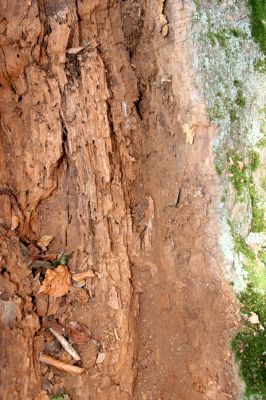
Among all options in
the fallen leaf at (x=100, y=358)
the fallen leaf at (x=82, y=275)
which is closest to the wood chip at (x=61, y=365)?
the fallen leaf at (x=100, y=358)

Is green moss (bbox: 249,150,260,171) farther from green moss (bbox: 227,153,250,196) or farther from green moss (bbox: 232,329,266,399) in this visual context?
green moss (bbox: 232,329,266,399)

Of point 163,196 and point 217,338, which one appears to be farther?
point 163,196

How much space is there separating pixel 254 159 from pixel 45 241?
332cm

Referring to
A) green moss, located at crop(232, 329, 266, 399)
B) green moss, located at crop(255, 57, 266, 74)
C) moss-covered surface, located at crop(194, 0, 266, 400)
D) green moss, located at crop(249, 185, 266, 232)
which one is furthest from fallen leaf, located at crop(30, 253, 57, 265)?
green moss, located at crop(255, 57, 266, 74)

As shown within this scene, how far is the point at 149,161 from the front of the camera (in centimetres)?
621

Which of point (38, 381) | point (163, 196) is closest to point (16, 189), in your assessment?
point (163, 196)

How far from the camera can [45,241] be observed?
19.2 feet

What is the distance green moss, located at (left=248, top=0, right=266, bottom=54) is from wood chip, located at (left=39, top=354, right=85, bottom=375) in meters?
5.36

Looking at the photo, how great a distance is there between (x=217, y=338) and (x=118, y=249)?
173cm

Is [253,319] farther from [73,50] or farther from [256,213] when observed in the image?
[73,50]

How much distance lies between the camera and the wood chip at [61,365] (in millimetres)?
5293

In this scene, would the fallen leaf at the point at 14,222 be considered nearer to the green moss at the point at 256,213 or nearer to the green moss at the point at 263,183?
the green moss at the point at 256,213

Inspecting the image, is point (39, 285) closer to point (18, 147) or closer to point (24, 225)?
point (24, 225)

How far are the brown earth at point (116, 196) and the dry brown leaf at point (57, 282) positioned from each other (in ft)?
0.33
